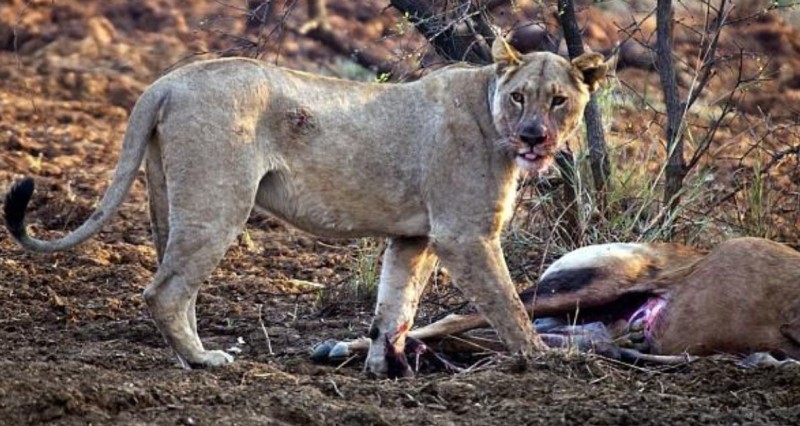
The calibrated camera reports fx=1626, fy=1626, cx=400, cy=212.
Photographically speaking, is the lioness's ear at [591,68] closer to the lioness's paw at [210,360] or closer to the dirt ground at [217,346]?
the dirt ground at [217,346]

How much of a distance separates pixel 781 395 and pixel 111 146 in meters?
6.75

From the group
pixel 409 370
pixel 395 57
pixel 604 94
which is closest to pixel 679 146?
pixel 604 94

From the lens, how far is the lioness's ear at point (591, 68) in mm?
6363

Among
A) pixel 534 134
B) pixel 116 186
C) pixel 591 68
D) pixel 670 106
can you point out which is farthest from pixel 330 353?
pixel 670 106

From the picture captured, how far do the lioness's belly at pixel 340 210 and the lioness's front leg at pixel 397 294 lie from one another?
15 cm

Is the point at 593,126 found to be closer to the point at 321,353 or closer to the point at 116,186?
the point at 321,353

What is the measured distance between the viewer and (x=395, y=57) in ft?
26.7

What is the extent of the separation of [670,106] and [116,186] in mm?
3456

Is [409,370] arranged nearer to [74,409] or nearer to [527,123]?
[527,123]

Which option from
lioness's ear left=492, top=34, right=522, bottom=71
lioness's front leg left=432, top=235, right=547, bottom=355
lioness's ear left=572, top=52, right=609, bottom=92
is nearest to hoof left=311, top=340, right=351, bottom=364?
lioness's front leg left=432, top=235, right=547, bottom=355

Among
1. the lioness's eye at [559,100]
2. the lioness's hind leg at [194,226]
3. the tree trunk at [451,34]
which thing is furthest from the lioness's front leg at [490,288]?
the tree trunk at [451,34]

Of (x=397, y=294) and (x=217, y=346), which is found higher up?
(x=397, y=294)

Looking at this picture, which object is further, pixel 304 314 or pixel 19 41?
pixel 19 41

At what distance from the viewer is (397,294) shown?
Result: 6.54m
